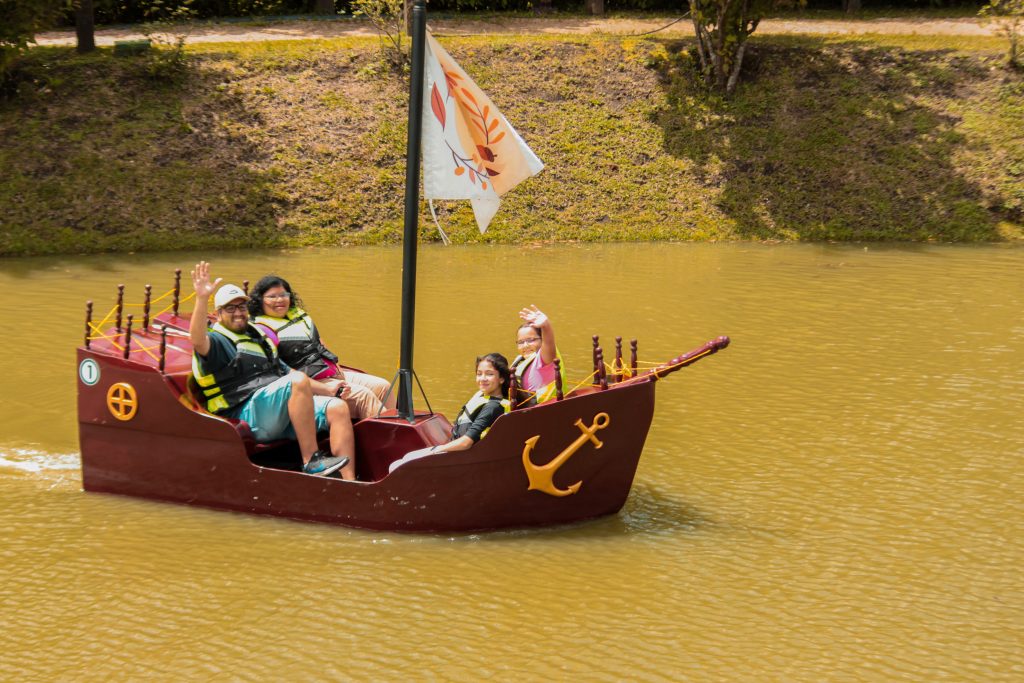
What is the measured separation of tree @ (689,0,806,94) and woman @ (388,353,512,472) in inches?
643

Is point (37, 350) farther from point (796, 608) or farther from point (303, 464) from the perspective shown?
point (796, 608)

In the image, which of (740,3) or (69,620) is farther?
(740,3)

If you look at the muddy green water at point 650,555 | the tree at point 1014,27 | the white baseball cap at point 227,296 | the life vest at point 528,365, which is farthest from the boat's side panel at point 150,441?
the tree at point 1014,27

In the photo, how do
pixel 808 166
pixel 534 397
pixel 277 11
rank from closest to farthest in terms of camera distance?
pixel 534 397 < pixel 808 166 < pixel 277 11

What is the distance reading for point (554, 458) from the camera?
741cm

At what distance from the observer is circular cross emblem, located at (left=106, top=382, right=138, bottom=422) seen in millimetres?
8039

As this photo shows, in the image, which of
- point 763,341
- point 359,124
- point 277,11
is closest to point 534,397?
point 763,341

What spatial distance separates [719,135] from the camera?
22.2 metres

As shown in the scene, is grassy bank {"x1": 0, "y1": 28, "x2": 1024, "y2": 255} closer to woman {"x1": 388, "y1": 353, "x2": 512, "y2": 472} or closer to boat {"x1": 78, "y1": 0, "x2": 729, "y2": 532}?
boat {"x1": 78, "y1": 0, "x2": 729, "y2": 532}

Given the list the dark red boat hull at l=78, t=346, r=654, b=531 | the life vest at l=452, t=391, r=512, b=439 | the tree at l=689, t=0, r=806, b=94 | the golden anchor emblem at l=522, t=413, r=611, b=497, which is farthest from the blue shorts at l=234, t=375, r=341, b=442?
the tree at l=689, t=0, r=806, b=94

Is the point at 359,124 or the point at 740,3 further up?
the point at 740,3

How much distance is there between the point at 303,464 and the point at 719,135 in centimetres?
1588

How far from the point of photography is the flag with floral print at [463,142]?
8.05 metres

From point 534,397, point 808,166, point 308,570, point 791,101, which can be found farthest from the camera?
point 791,101
